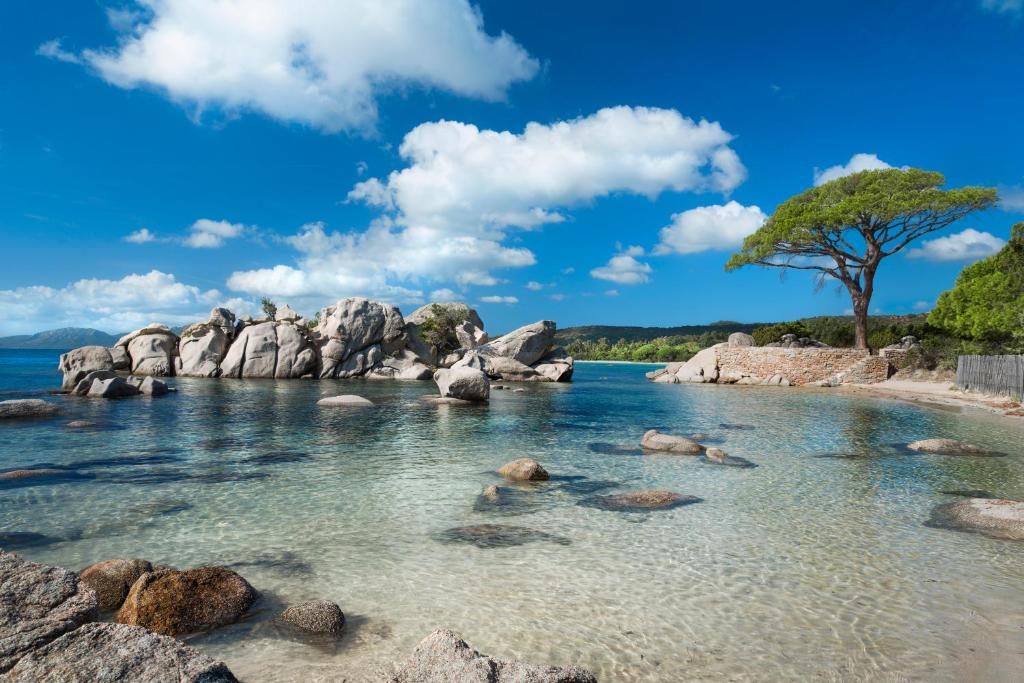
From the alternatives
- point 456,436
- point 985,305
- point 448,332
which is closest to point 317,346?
point 448,332

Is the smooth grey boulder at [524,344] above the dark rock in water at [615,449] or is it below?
above

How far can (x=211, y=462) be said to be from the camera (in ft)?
50.6

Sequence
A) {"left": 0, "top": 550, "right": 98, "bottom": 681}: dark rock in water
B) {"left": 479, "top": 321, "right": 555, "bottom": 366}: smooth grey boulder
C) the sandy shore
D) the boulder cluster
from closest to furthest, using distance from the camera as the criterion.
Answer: {"left": 0, "top": 550, "right": 98, "bottom": 681}: dark rock in water < the sandy shore < the boulder cluster < {"left": 479, "top": 321, "right": 555, "bottom": 366}: smooth grey boulder

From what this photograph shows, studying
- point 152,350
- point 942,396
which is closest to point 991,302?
point 942,396

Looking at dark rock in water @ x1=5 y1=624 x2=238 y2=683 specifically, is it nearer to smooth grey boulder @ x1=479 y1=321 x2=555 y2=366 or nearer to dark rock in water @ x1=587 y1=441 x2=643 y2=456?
dark rock in water @ x1=587 y1=441 x2=643 y2=456

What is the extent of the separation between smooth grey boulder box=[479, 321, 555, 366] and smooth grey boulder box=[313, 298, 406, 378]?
9.76m

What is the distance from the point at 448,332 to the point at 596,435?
48.5 meters

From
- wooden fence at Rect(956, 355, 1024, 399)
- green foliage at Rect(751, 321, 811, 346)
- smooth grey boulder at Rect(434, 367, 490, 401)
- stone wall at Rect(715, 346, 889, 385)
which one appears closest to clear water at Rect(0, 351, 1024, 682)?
smooth grey boulder at Rect(434, 367, 490, 401)

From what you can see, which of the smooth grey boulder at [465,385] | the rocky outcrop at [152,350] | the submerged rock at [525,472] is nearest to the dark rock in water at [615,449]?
the submerged rock at [525,472]

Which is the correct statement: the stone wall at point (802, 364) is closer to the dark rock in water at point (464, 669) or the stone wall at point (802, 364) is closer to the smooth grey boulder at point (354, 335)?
the smooth grey boulder at point (354, 335)

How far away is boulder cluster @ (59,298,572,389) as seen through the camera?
170 feet

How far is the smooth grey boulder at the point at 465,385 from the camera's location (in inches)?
1249

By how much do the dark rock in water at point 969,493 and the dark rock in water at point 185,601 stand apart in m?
13.7

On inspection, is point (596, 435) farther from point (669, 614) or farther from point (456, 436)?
point (669, 614)
